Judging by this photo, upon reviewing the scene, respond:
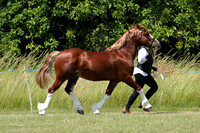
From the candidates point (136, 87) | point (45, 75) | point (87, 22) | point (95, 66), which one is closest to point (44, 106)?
point (45, 75)

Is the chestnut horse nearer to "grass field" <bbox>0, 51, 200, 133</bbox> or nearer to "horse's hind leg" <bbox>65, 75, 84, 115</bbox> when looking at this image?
"horse's hind leg" <bbox>65, 75, 84, 115</bbox>

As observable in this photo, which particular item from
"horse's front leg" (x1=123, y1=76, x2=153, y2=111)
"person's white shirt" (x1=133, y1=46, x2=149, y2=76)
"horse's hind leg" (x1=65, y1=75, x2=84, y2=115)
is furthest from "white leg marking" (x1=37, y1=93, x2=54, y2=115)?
"person's white shirt" (x1=133, y1=46, x2=149, y2=76)

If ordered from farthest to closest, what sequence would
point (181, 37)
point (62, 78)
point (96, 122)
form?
point (181, 37)
point (62, 78)
point (96, 122)

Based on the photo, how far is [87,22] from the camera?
20.2 metres

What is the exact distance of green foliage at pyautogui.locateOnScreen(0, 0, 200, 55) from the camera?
17.6 m

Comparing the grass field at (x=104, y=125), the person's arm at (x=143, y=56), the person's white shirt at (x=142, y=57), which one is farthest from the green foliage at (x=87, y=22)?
the grass field at (x=104, y=125)

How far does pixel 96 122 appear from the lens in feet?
25.5

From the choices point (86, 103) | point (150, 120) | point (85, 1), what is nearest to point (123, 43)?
point (150, 120)

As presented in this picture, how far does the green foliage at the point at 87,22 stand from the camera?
57.9 ft

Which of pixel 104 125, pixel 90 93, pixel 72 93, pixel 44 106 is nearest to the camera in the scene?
pixel 104 125

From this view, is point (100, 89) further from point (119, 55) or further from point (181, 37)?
point (181, 37)

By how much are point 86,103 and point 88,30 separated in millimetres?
8707

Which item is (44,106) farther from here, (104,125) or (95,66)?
(104,125)

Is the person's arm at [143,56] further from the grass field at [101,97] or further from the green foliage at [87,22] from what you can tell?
the green foliage at [87,22]
